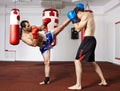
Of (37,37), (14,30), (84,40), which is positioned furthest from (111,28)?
(14,30)

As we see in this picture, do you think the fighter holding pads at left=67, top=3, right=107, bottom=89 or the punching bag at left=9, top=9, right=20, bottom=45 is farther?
the punching bag at left=9, top=9, right=20, bottom=45

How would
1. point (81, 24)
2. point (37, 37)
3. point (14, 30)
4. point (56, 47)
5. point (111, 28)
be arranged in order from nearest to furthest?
point (81, 24) < point (14, 30) < point (37, 37) < point (111, 28) < point (56, 47)

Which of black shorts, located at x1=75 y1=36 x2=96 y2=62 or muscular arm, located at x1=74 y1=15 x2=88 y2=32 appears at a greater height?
muscular arm, located at x1=74 y1=15 x2=88 y2=32

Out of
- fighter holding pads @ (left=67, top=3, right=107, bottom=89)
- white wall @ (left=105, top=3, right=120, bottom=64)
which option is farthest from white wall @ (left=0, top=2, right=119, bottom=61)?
fighter holding pads @ (left=67, top=3, right=107, bottom=89)

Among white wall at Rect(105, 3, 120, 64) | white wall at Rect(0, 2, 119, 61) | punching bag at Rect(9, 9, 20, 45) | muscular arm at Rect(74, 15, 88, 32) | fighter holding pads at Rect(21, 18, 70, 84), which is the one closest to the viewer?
muscular arm at Rect(74, 15, 88, 32)

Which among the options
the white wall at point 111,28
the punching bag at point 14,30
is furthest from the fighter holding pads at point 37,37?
the white wall at point 111,28

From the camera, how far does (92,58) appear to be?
3.45 meters

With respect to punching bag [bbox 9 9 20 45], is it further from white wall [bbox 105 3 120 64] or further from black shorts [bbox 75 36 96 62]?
white wall [bbox 105 3 120 64]

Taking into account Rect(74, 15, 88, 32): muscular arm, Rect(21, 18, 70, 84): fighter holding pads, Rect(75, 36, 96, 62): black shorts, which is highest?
Rect(74, 15, 88, 32): muscular arm

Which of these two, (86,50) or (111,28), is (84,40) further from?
(111,28)

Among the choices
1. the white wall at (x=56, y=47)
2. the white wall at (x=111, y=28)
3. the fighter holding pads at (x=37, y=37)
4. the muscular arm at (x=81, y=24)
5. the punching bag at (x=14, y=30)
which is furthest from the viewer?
the white wall at (x=56, y=47)

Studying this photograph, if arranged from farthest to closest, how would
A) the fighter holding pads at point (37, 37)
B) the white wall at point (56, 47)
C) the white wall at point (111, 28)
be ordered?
the white wall at point (56, 47) < the white wall at point (111, 28) < the fighter holding pads at point (37, 37)

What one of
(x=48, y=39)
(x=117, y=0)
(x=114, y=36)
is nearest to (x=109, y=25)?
(x=114, y=36)

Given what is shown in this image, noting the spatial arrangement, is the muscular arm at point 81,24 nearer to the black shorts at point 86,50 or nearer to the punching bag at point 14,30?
the black shorts at point 86,50
